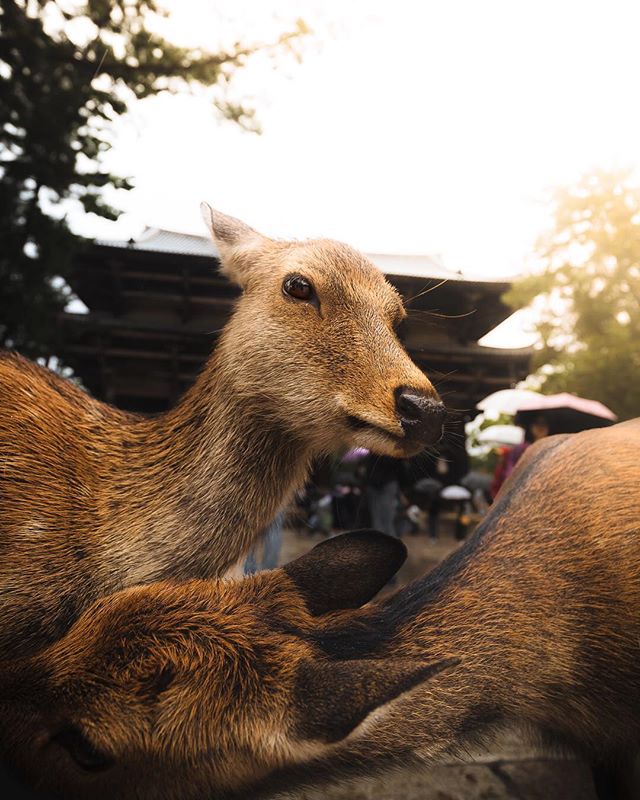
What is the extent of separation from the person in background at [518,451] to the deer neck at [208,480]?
0.54 m

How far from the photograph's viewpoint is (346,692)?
512 millimetres

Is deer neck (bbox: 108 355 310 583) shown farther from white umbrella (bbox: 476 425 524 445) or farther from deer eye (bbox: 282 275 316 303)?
white umbrella (bbox: 476 425 524 445)

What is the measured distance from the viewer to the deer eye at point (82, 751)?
553 millimetres

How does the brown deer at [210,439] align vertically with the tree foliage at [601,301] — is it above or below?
below

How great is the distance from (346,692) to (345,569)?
0.64ft

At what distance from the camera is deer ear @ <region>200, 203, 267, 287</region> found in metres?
0.91

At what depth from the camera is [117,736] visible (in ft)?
1.79

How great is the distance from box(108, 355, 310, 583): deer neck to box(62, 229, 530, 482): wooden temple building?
0.19 m

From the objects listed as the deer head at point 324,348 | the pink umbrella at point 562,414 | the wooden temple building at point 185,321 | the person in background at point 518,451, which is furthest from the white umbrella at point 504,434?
the deer head at point 324,348

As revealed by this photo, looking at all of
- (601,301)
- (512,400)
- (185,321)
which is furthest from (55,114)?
(601,301)

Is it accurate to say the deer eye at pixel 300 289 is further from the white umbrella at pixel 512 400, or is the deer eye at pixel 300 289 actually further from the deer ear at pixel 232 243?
the white umbrella at pixel 512 400

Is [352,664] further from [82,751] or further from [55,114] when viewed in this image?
[55,114]

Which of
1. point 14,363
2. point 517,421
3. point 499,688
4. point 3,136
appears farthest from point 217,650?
point 3,136

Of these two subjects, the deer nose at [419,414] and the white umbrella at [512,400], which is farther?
the white umbrella at [512,400]
